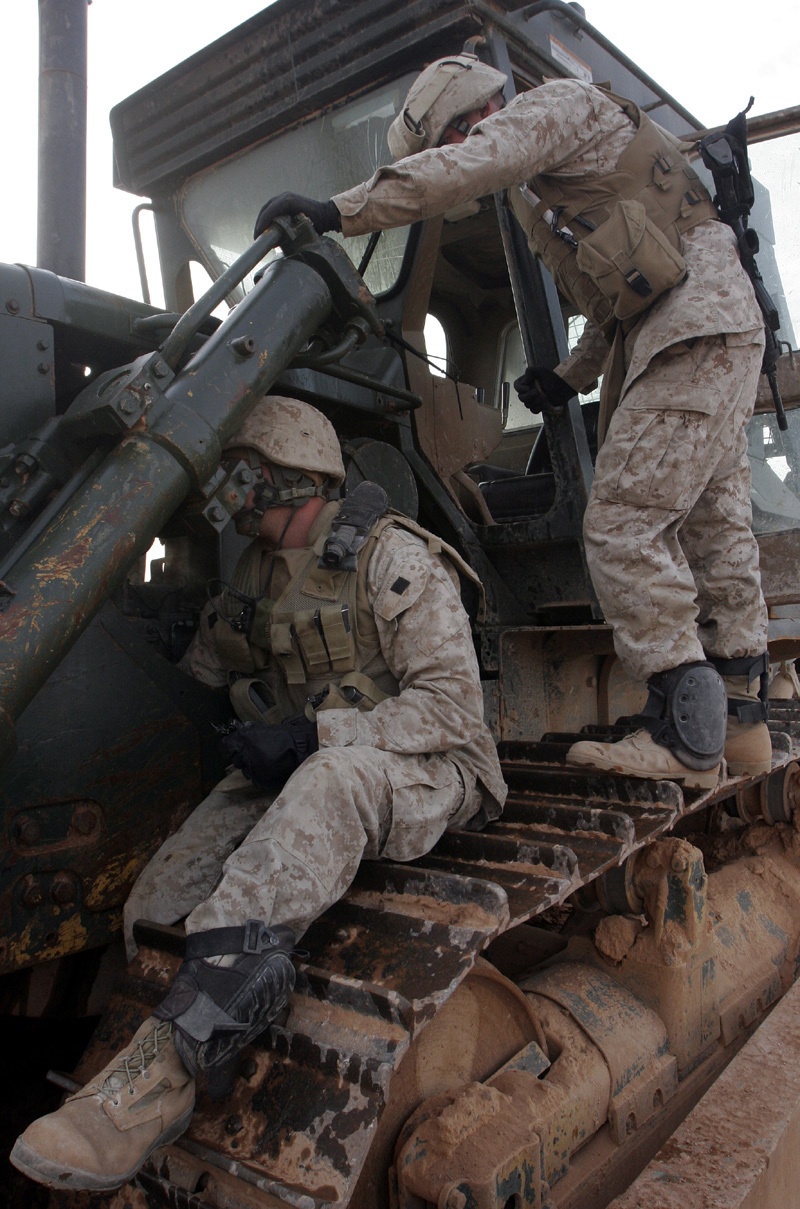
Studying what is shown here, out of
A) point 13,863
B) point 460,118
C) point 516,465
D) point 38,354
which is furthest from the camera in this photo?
point 516,465

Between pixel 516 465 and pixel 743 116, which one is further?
pixel 516 465

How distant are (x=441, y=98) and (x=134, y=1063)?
2.33 metres

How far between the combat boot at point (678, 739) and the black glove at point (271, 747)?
2.32 ft

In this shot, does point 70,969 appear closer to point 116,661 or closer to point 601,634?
point 116,661

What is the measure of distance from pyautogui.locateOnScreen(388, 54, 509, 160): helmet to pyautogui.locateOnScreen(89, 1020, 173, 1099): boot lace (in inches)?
86.2

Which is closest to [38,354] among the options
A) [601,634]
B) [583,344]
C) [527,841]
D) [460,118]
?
[460,118]

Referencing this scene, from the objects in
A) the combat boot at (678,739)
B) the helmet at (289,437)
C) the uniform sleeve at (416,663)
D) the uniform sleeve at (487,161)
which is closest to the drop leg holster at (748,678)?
the combat boot at (678,739)

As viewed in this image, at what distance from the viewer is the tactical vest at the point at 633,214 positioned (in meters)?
2.55

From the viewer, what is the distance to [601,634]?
330cm

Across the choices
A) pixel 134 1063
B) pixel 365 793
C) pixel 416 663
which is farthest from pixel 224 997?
pixel 416 663

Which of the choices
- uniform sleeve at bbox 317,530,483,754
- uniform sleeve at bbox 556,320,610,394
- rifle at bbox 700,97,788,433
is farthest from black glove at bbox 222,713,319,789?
rifle at bbox 700,97,788,433

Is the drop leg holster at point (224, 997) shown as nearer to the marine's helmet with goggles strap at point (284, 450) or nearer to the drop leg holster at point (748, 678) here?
the marine's helmet with goggles strap at point (284, 450)

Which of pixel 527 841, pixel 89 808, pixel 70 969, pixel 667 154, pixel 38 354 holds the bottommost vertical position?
pixel 70 969

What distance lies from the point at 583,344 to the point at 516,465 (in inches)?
91.2
